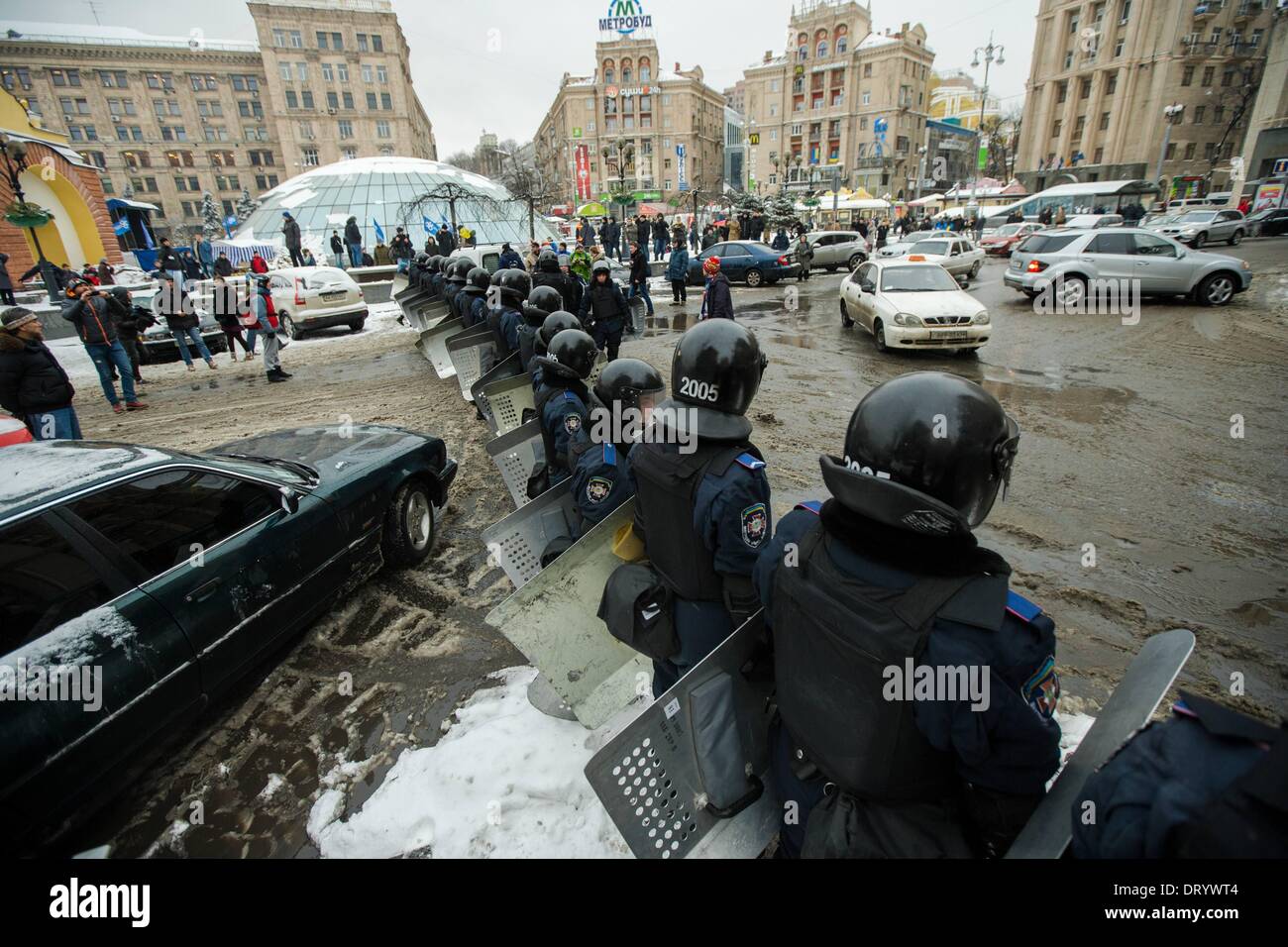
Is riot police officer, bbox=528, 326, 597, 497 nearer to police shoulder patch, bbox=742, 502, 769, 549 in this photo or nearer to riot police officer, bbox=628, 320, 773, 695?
riot police officer, bbox=628, 320, 773, 695

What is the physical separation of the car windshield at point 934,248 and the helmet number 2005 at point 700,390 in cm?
1855

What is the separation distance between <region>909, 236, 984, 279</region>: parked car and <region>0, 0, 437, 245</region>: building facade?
71315 millimetres

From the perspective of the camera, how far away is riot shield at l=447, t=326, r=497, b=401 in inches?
324

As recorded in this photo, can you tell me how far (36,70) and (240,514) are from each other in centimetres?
9973

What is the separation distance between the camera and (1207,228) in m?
23.2

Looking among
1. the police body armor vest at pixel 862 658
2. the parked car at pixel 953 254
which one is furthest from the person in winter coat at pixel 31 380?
the parked car at pixel 953 254

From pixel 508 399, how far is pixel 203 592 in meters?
3.48

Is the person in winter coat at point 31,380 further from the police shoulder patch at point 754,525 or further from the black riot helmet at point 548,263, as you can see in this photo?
the police shoulder patch at point 754,525

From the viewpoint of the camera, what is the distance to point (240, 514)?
347 cm

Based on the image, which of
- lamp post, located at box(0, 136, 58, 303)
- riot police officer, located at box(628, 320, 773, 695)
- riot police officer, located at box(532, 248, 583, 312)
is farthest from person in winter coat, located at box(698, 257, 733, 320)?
lamp post, located at box(0, 136, 58, 303)

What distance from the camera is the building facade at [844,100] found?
234 ft

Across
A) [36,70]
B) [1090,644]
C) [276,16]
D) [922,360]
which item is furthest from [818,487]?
[36,70]
